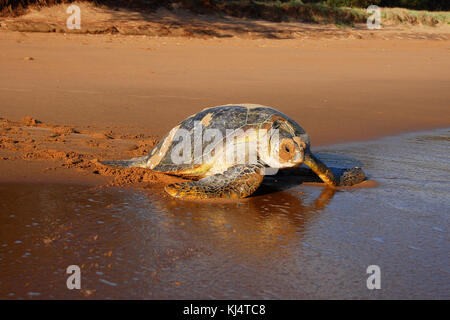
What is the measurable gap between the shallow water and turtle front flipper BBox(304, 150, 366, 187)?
11 centimetres

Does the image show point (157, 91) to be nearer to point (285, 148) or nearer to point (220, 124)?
point (220, 124)

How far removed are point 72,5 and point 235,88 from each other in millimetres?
8993

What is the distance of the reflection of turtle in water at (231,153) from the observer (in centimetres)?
382

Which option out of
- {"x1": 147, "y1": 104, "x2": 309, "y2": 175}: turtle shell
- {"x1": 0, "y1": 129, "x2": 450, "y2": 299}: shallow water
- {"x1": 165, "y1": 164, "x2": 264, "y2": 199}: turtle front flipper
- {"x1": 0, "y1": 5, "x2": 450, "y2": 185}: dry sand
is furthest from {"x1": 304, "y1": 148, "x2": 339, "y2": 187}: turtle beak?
{"x1": 0, "y1": 5, "x2": 450, "y2": 185}: dry sand

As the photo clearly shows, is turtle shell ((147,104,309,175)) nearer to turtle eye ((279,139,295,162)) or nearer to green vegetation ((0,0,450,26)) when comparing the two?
turtle eye ((279,139,295,162))

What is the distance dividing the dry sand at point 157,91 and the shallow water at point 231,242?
2.49 ft

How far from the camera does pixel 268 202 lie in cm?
380

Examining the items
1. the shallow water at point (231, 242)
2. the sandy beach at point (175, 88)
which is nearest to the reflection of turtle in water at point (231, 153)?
the shallow water at point (231, 242)

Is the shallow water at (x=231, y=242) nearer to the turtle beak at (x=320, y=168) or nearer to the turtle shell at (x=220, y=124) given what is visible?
the turtle beak at (x=320, y=168)

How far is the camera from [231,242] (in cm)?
302

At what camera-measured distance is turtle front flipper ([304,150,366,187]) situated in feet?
13.2

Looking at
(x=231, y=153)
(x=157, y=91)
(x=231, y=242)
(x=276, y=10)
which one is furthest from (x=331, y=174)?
(x=276, y=10)

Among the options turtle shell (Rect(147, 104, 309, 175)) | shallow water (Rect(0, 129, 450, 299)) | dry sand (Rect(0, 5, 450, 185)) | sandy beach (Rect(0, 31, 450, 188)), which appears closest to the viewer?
shallow water (Rect(0, 129, 450, 299))

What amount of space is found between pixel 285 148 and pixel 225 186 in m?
0.52
